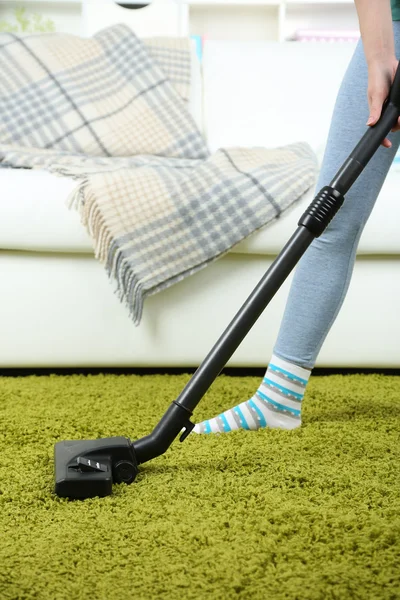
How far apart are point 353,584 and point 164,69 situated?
184cm

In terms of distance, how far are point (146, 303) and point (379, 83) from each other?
72 cm

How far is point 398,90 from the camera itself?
92 cm

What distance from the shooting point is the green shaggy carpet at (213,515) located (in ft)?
2.15

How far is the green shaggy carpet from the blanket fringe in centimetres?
26

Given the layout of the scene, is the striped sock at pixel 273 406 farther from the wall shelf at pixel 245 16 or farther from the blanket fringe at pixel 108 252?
the wall shelf at pixel 245 16

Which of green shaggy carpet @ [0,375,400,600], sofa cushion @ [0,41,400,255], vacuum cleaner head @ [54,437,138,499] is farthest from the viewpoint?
sofa cushion @ [0,41,400,255]

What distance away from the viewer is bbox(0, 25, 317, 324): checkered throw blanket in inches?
57.8

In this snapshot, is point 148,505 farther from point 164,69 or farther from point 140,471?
point 164,69

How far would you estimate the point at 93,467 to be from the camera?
2.85ft

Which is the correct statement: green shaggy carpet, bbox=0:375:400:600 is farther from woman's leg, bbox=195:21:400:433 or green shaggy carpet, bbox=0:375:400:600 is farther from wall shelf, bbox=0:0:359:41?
wall shelf, bbox=0:0:359:41

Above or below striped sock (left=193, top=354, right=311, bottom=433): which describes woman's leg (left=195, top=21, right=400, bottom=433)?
above

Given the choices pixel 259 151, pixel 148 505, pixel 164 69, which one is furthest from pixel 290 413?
pixel 164 69

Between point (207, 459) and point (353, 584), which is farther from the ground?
point (353, 584)

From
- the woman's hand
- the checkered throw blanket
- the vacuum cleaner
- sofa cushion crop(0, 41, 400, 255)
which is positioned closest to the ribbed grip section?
the vacuum cleaner
